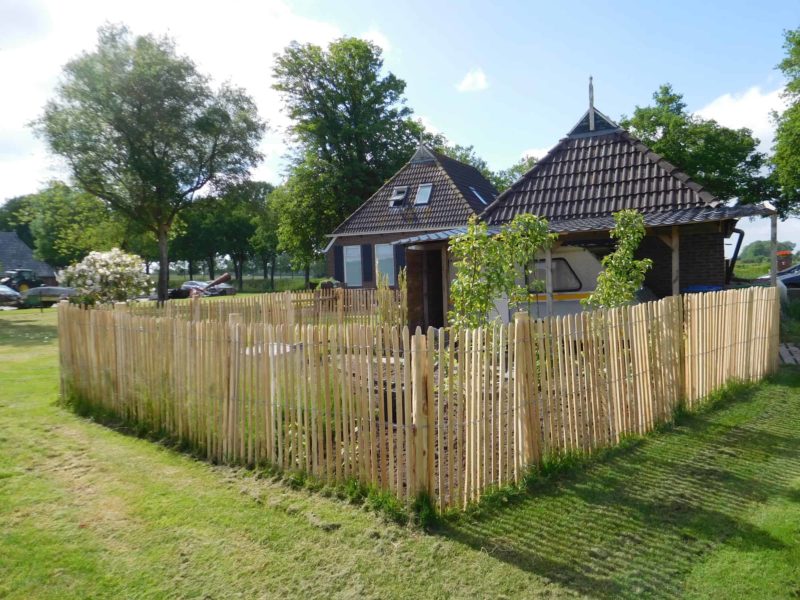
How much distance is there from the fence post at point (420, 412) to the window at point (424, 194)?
2242 cm

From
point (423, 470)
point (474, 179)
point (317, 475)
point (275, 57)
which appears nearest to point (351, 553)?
point (423, 470)

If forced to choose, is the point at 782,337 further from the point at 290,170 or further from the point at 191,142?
the point at 290,170

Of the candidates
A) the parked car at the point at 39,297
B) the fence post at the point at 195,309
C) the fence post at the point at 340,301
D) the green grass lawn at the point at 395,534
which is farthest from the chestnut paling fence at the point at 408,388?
the parked car at the point at 39,297

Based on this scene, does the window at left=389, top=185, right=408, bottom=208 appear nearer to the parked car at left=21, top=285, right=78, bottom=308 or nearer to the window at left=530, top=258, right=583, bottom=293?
the window at left=530, top=258, right=583, bottom=293

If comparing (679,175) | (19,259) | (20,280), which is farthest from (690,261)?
(19,259)

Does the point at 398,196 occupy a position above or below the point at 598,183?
above

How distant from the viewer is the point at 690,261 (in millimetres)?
12367

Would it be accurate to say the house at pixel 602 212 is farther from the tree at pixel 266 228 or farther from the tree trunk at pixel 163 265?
the tree at pixel 266 228

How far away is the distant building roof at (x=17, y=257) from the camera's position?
51438 mm

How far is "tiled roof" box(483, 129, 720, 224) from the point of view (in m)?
12.1

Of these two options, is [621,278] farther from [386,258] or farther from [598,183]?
[386,258]

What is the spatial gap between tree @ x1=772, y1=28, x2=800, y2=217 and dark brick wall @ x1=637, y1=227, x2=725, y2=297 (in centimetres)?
2419

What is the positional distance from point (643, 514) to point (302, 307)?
40.5 ft

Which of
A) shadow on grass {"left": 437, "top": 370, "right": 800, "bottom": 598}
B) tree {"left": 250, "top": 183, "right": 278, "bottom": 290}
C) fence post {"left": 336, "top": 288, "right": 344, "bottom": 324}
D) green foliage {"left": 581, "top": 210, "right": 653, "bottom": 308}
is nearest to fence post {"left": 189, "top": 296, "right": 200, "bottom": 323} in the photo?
fence post {"left": 336, "top": 288, "right": 344, "bottom": 324}
